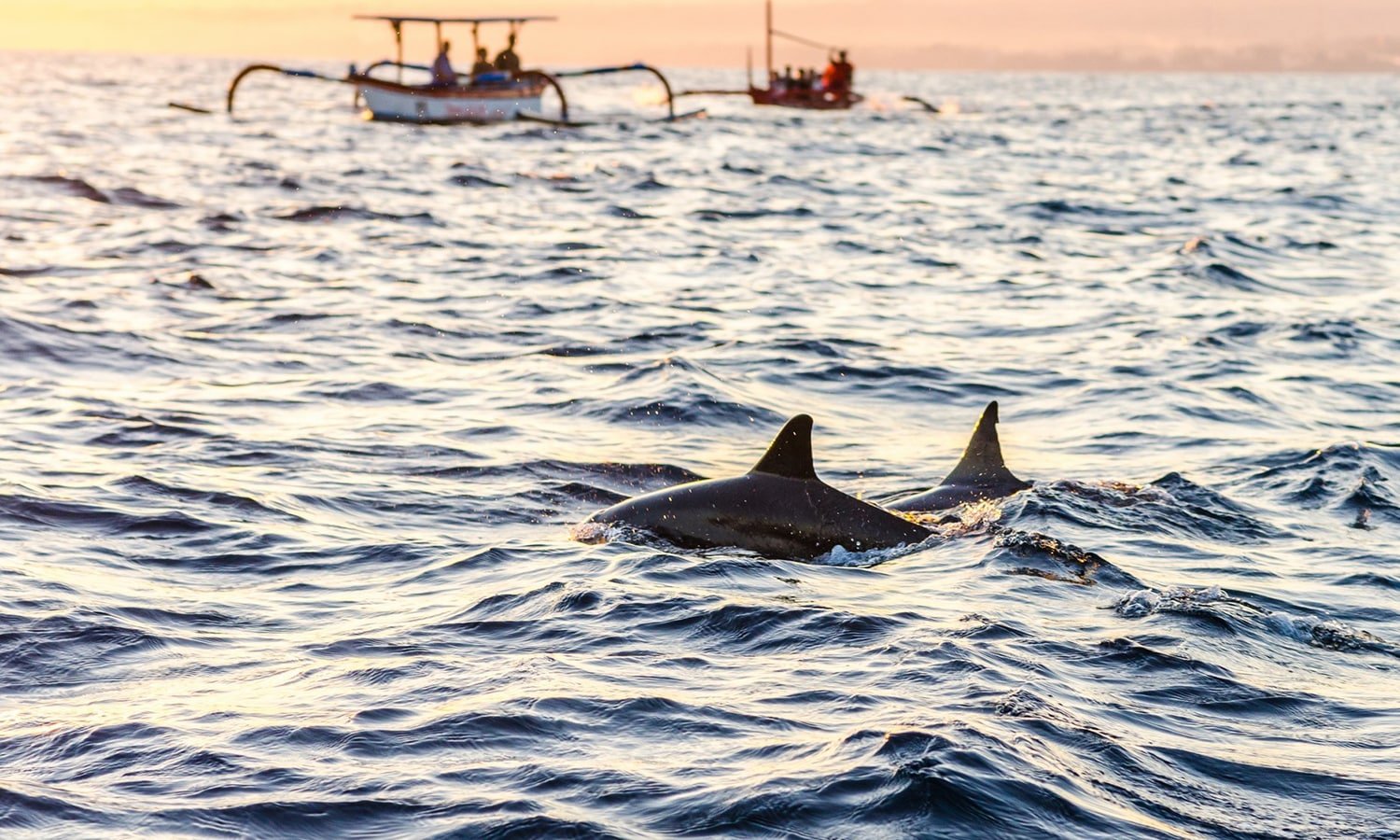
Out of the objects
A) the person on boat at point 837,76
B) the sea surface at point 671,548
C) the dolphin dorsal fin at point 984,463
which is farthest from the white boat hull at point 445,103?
the dolphin dorsal fin at point 984,463

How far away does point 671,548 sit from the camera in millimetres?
11492

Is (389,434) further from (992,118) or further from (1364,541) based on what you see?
(992,118)

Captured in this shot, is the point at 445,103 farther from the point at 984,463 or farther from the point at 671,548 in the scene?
the point at 671,548

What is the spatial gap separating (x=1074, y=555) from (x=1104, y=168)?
48.2 metres

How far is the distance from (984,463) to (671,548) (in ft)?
10.4

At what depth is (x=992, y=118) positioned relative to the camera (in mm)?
102312

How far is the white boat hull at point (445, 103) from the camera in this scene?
75062 millimetres

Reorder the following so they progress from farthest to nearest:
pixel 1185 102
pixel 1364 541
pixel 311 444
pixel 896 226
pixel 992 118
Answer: pixel 1185 102, pixel 992 118, pixel 896 226, pixel 311 444, pixel 1364 541

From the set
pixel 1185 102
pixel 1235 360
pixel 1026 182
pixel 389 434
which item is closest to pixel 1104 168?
pixel 1026 182

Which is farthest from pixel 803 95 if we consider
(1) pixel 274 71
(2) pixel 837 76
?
(1) pixel 274 71

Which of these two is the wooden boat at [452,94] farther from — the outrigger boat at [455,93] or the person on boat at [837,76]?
the person on boat at [837,76]

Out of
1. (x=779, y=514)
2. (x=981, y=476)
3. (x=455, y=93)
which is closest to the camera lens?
(x=779, y=514)

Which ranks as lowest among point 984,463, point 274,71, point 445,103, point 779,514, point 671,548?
point 671,548

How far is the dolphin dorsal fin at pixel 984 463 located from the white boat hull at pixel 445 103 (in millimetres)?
64279
